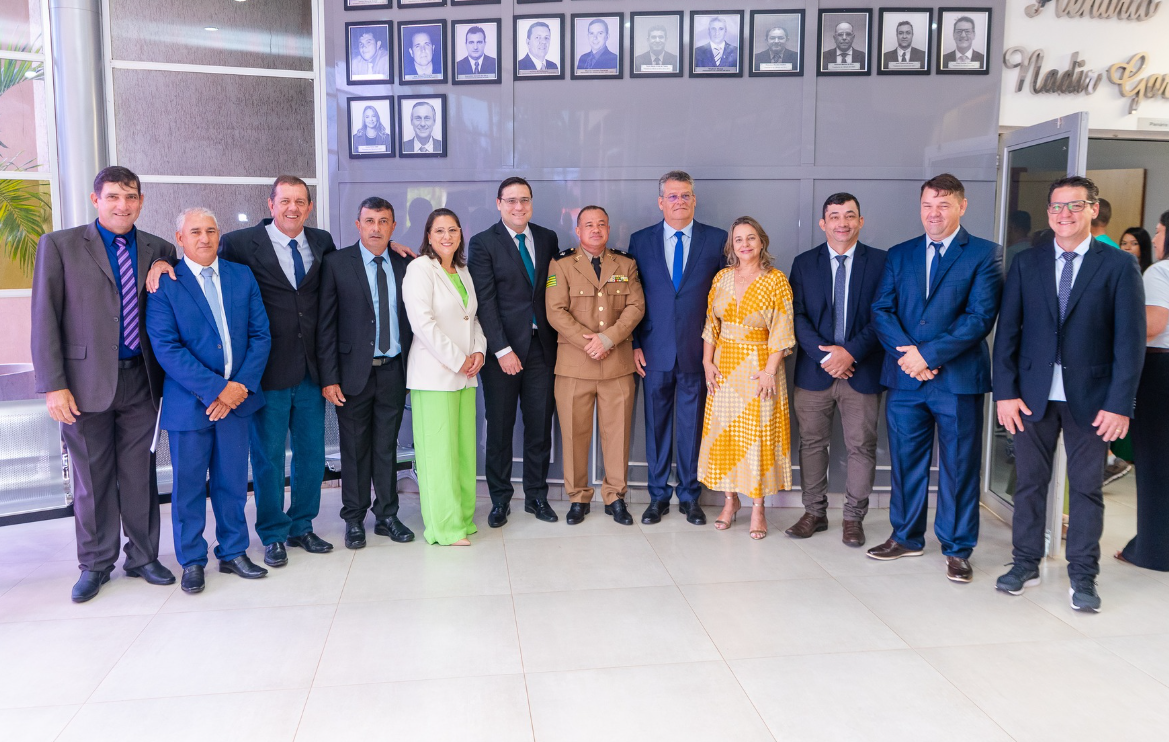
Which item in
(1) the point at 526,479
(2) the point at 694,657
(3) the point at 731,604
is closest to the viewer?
(2) the point at 694,657

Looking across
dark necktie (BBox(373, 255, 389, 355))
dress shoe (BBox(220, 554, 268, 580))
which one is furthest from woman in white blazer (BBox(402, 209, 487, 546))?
dress shoe (BBox(220, 554, 268, 580))

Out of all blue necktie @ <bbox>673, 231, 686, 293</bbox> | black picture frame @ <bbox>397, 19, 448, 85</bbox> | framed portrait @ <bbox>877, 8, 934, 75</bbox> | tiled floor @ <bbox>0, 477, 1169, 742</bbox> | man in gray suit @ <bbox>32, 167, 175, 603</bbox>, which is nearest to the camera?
tiled floor @ <bbox>0, 477, 1169, 742</bbox>

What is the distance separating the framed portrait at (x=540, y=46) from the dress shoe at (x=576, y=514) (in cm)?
247

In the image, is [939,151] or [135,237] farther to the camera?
[939,151]

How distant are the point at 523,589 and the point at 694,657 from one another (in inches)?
35.4

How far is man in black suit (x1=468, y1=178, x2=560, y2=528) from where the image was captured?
4121mm

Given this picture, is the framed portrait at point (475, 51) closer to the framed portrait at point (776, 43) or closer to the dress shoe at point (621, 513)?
the framed portrait at point (776, 43)

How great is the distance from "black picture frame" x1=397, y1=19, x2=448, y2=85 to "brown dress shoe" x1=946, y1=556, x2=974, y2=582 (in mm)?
3761

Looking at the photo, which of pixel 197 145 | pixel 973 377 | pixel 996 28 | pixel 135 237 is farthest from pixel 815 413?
pixel 197 145

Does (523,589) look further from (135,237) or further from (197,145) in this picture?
(197,145)

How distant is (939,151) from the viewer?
452cm

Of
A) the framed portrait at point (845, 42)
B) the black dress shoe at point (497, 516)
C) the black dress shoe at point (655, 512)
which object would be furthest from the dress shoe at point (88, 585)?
the framed portrait at point (845, 42)

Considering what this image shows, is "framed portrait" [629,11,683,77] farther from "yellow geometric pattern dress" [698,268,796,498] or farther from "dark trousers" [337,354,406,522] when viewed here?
"dark trousers" [337,354,406,522]

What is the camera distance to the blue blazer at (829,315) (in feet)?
12.9
